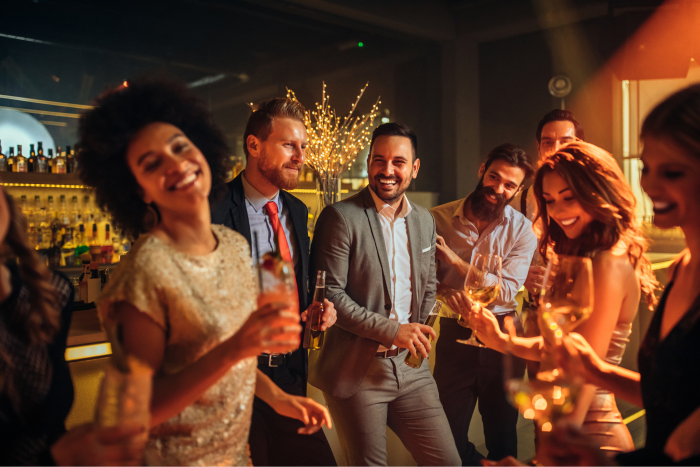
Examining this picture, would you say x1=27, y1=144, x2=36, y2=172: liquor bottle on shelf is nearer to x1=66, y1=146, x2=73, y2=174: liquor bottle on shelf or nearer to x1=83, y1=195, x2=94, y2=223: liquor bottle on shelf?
x1=66, y1=146, x2=73, y2=174: liquor bottle on shelf

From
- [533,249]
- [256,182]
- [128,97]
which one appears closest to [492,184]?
[533,249]

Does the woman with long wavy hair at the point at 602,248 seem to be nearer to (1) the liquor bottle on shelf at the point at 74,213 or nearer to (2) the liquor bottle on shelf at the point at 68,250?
(2) the liquor bottle on shelf at the point at 68,250

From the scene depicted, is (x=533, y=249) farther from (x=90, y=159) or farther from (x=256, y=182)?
(x=90, y=159)

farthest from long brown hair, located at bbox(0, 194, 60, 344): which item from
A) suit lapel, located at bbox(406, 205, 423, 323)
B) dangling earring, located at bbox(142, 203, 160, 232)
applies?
suit lapel, located at bbox(406, 205, 423, 323)

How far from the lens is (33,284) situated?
0.98 metres

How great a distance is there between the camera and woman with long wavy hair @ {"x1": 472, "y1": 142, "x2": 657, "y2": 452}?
1.32m

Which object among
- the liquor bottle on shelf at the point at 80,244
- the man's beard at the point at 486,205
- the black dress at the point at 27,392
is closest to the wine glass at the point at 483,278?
the man's beard at the point at 486,205

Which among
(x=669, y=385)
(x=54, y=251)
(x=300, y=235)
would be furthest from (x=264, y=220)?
(x=54, y=251)

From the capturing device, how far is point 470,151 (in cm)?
645

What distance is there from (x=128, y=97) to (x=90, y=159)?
17 cm

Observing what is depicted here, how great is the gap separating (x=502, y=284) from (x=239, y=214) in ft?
4.68

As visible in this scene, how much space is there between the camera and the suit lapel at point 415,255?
219 centimetres

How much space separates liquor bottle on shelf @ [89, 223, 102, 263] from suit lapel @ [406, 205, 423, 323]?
3017mm

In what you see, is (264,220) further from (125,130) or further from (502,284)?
(502,284)
